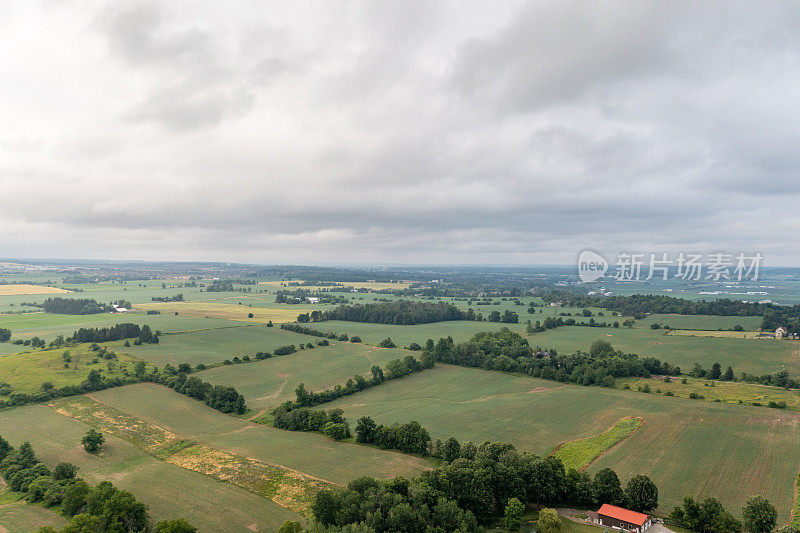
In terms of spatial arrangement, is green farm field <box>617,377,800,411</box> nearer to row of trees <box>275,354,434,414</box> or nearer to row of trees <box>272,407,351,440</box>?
row of trees <box>275,354,434,414</box>

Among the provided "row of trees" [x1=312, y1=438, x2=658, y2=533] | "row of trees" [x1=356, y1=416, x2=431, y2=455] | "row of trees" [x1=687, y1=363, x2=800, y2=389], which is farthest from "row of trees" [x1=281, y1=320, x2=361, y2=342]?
"row of trees" [x1=312, y1=438, x2=658, y2=533]

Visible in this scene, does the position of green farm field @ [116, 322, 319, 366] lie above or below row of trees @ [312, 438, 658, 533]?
below

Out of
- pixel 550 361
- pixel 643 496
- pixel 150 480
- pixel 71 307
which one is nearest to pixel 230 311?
pixel 71 307

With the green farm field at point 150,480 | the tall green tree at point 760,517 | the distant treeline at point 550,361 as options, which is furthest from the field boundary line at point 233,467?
the distant treeline at point 550,361

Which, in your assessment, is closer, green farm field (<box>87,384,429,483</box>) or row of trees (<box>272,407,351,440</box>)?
green farm field (<box>87,384,429,483</box>)

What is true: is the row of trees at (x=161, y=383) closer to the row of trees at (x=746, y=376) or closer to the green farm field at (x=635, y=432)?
the green farm field at (x=635, y=432)

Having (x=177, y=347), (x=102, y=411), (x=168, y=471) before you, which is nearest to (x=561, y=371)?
(x=168, y=471)
